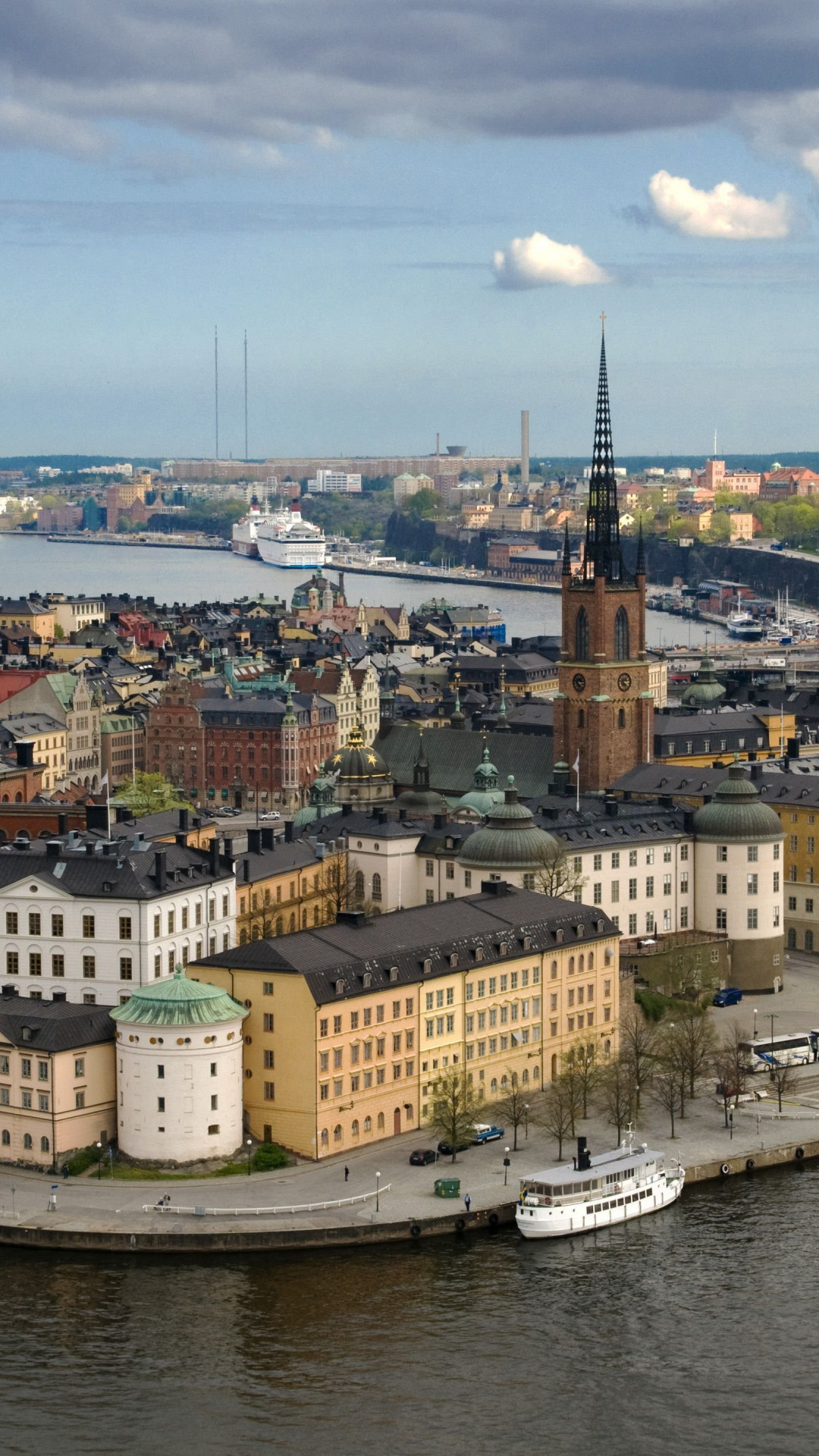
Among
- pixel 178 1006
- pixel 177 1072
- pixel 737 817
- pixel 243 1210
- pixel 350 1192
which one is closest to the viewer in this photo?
pixel 243 1210

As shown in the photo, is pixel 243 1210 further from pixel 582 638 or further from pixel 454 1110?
pixel 582 638

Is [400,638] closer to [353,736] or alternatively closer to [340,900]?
[353,736]

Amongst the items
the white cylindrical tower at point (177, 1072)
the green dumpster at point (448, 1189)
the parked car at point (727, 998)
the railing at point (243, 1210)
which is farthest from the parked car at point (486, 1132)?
the parked car at point (727, 998)

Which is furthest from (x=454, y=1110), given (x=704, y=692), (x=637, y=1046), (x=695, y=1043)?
(x=704, y=692)

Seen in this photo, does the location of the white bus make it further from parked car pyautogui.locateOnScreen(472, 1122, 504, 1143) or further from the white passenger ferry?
the white passenger ferry

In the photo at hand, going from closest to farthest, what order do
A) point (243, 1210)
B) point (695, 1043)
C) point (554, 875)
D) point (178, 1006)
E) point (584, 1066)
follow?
point (243, 1210), point (178, 1006), point (584, 1066), point (695, 1043), point (554, 875)

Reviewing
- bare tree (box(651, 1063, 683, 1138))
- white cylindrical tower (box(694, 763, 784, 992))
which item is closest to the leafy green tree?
white cylindrical tower (box(694, 763, 784, 992))

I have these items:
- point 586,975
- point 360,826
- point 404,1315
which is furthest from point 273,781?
point 404,1315
